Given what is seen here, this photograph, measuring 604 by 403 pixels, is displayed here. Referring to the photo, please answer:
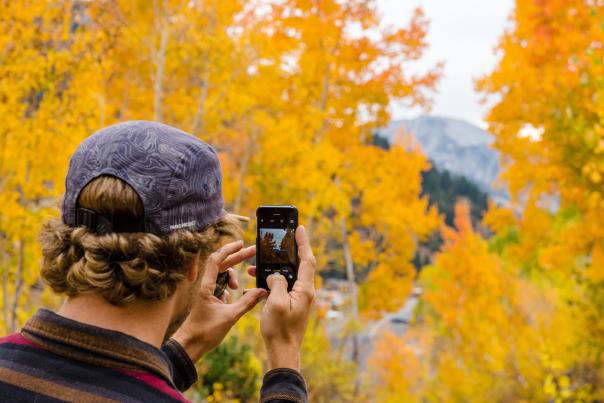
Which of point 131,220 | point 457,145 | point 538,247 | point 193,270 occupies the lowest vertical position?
point 457,145

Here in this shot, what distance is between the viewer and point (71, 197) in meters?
1.08

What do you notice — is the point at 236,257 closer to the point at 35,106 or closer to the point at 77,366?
the point at 77,366

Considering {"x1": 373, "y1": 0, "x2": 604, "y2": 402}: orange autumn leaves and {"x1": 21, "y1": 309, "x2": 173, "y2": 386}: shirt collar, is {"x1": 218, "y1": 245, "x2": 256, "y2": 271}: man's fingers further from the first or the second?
{"x1": 373, "y1": 0, "x2": 604, "y2": 402}: orange autumn leaves

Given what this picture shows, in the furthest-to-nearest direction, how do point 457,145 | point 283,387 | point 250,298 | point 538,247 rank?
point 457,145 → point 538,247 → point 250,298 → point 283,387

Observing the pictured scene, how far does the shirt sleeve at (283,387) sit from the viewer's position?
1.17m

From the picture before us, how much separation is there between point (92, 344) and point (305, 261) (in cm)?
55

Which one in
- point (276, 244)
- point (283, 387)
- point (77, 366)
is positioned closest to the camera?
point (77, 366)

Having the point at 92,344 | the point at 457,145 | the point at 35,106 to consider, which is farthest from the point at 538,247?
the point at 457,145

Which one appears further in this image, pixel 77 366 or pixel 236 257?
pixel 236 257

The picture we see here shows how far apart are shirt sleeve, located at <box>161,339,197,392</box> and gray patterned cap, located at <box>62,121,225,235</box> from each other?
0.45m

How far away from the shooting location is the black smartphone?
1533 mm

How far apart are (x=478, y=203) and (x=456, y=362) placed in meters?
48.6

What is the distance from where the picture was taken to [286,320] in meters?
1.31

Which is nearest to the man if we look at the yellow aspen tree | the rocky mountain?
the yellow aspen tree
